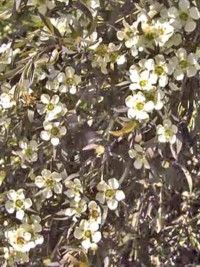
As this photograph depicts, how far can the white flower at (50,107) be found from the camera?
1345 mm

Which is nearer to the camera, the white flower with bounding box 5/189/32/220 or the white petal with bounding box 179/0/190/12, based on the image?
the white petal with bounding box 179/0/190/12

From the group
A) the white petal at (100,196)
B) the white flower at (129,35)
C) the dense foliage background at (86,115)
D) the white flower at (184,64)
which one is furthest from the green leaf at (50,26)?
the white petal at (100,196)

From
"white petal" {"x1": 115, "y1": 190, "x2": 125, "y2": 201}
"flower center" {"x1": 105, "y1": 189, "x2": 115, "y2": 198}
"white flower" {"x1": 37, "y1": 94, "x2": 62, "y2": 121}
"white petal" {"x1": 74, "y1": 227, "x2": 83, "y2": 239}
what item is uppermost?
"white flower" {"x1": 37, "y1": 94, "x2": 62, "y2": 121}

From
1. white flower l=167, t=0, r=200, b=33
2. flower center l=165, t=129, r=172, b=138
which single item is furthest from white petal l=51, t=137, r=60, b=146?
white flower l=167, t=0, r=200, b=33

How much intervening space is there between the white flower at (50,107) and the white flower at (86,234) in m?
0.23

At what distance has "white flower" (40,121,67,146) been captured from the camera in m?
1.36

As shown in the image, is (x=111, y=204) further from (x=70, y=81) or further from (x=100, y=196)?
(x=70, y=81)

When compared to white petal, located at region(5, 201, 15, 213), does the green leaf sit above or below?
above

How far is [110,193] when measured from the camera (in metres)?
1.39

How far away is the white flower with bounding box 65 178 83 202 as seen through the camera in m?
1.39

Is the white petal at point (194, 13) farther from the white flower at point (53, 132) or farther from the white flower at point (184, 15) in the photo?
the white flower at point (53, 132)

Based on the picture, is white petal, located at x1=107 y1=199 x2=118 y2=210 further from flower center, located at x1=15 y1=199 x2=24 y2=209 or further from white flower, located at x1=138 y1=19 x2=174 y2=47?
white flower, located at x1=138 y1=19 x2=174 y2=47

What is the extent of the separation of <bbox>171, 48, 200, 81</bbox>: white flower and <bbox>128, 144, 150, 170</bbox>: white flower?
157mm

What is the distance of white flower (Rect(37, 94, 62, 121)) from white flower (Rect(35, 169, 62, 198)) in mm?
124
